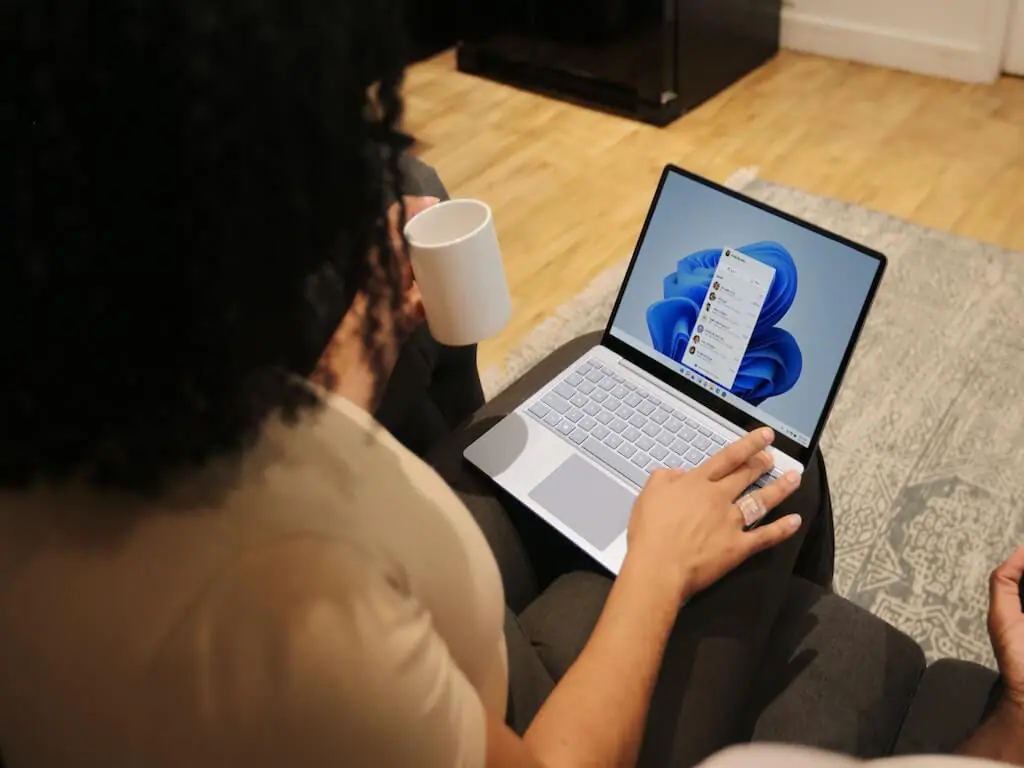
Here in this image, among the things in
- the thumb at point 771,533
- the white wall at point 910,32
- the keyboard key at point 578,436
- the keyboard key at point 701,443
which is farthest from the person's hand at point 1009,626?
the white wall at point 910,32

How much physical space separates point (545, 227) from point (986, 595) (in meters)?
1.37

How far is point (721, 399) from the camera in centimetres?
105

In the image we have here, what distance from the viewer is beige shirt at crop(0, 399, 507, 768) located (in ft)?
1.51

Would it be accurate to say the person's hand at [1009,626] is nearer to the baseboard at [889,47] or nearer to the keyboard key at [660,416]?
the keyboard key at [660,416]

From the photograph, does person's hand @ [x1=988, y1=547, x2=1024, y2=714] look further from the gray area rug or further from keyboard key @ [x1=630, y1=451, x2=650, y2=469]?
the gray area rug

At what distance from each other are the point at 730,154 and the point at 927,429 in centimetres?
116

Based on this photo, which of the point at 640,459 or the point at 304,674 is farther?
the point at 640,459

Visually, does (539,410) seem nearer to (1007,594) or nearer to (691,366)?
(691,366)

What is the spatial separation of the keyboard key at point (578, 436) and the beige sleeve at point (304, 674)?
591 mm

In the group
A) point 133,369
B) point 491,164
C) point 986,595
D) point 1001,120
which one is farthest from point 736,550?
point 1001,120

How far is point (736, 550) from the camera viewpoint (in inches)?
33.2

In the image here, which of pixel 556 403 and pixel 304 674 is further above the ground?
pixel 304 674

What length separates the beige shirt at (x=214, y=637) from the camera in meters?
0.46

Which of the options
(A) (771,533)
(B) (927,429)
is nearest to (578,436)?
(A) (771,533)
